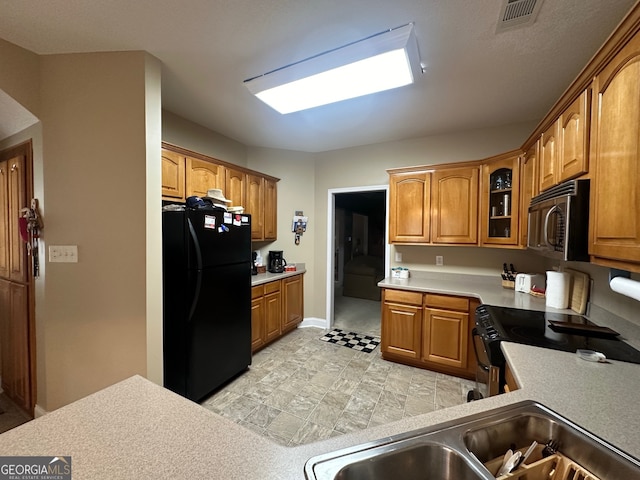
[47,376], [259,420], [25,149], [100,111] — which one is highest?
[100,111]

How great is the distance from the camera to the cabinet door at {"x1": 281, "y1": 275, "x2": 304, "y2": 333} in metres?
3.44

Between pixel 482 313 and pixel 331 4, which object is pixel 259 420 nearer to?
pixel 482 313

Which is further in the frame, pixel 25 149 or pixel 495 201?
pixel 495 201

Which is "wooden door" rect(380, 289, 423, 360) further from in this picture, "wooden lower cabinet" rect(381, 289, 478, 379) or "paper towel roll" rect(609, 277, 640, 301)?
"paper towel roll" rect(609, 277, 640, 301)

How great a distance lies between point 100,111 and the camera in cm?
172

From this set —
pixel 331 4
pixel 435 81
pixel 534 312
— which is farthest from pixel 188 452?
pixel 435 81

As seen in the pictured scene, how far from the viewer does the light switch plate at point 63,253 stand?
1772 mm

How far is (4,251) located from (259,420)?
2.56 meters

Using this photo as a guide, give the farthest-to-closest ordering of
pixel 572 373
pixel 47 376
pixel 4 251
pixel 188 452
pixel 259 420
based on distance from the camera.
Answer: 1. pixel 4 251
2. pixel 259 420
3. pixel 47 376
4. pixel 572 373
5. pixel 188 452

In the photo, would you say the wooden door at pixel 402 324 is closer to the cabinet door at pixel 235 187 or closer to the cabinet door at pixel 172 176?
the cabinet door at pixel 235 187

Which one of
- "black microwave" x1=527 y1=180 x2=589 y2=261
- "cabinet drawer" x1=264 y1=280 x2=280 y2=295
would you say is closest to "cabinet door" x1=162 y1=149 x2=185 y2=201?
"cabinet drawer" x1=264 y1=280 x2=280 y2=295

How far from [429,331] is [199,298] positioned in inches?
86.3

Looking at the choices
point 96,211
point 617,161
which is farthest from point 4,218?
point 617,161

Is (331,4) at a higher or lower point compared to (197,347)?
higher
